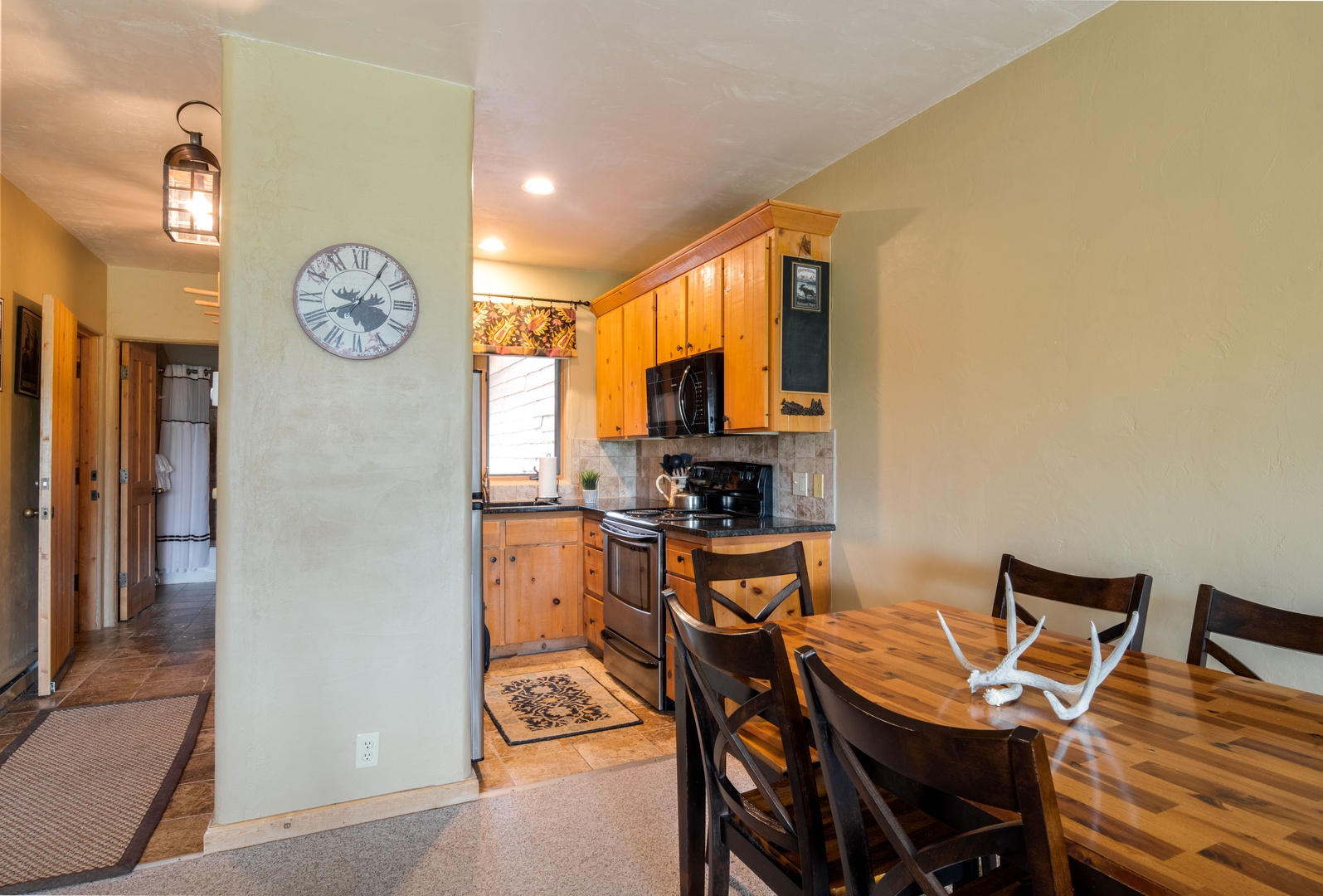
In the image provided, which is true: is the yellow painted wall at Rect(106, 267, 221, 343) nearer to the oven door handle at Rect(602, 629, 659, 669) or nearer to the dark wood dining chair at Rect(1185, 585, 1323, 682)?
the oven door handle at Rect(602, 629, 659, 669)

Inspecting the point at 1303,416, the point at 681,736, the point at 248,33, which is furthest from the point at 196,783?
the point at 1303,416

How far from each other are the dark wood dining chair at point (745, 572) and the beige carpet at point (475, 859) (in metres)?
0.74

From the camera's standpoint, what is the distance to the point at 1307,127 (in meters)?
1.72

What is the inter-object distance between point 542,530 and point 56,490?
259 centimetres

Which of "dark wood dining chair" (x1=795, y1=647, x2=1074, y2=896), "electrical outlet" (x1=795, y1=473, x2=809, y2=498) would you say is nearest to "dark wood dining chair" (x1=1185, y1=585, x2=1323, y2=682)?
"dark wood dining chair" (x1=795, y1=647, x2=1074, y2=896)

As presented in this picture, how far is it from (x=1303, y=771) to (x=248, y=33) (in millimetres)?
3090

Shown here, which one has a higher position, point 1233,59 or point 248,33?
point 248,33

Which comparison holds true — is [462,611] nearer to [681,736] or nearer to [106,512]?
[681,736]

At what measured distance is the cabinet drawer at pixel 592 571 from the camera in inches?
170

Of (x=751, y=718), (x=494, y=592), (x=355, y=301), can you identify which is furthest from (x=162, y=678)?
(x=751, y=718)

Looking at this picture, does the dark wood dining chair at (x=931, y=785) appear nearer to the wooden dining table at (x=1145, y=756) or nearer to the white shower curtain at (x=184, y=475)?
the wooden dining table at (x=1145, y=756)

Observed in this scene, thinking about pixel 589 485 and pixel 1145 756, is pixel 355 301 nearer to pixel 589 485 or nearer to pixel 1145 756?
pixel 1145 756

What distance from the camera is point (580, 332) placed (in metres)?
5.30

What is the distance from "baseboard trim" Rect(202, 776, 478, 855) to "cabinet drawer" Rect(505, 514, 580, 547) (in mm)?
2045
